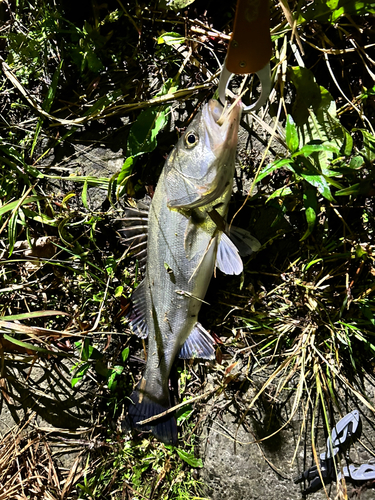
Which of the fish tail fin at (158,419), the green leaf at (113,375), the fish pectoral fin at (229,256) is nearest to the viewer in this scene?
the fish pectoral fin at (229,256)

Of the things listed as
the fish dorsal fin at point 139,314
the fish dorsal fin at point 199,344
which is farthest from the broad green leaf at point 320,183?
the fish dorsal fin at point 139,314

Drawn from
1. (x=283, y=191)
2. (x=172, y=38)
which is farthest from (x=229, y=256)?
(x=172, y=38)

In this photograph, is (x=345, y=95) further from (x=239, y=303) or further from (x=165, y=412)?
(x=165, y=412)

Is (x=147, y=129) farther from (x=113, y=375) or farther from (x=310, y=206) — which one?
(x=113, y=375)

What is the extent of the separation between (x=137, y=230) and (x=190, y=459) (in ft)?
4.80

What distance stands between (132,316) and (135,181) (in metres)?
0.86

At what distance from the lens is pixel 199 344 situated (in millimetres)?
2207

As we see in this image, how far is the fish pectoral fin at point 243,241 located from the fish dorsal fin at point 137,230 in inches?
21.1

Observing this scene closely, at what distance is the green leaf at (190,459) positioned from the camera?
229cm

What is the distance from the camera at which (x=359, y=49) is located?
206cm

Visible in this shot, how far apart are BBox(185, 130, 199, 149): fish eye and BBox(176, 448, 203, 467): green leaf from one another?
1857 mm

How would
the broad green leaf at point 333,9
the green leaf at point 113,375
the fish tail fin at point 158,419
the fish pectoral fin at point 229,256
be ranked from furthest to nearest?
the green leaf at point 113,375, the fish tail fin at point 158,419, the fish pectoral fin at point 229,256, the broad green leaf at point 333,9

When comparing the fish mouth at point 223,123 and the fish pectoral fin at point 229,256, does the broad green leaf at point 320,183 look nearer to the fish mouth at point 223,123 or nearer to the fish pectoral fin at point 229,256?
the fish mouth at point 223,123

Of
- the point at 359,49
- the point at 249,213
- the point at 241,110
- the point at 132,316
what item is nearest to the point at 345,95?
the point at 359,49
